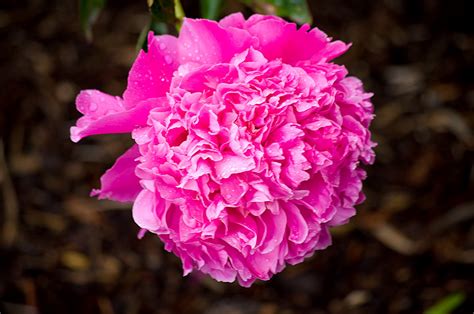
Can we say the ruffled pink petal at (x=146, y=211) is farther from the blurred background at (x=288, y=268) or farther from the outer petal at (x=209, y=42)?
the blurred background at (x=288, y=268)

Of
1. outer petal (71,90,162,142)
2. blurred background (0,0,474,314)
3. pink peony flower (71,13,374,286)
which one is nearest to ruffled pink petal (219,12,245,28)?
pink peony flower (71,13,374,286)

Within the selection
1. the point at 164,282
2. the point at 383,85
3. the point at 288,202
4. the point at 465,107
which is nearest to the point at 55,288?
the point at 164,282

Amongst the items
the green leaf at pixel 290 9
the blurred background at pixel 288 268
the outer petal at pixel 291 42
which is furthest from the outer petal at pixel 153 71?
the blurred background at pixel 288 268

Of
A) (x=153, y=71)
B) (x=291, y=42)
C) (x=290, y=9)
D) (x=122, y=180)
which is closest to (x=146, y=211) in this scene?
(x=122, y=180)

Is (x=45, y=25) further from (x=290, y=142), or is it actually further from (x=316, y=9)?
(x=290, y=142)

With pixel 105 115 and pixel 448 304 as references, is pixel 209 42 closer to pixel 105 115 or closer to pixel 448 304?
pixel 105 115

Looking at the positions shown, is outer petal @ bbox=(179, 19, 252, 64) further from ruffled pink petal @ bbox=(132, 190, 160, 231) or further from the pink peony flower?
ruffled pink petal @ bbox=(132, 190, 160, 231)

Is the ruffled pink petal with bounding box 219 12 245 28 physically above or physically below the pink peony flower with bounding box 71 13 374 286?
above
